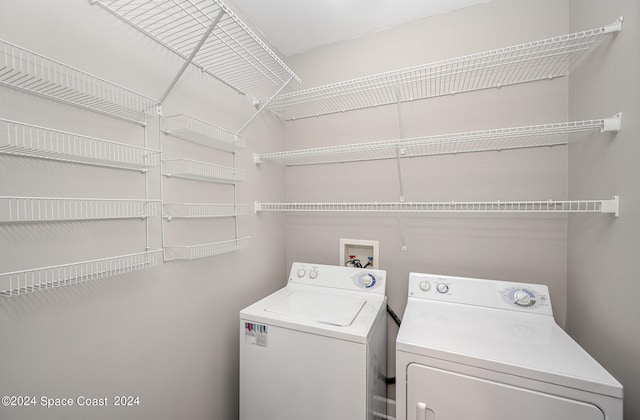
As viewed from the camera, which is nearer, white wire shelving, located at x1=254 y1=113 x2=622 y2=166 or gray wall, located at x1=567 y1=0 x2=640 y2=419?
gray wall, located at x1=567 y1=0 x2=640 y2=419

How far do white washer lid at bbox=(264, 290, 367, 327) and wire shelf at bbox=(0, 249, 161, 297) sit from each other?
70 centimetres

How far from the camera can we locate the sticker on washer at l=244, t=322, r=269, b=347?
1.32 m

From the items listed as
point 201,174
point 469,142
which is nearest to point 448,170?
point 469,142

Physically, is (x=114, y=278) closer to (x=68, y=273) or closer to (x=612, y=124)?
(x=68, y=273)

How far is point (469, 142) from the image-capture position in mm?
1584

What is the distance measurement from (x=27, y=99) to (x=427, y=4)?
79.7 inches

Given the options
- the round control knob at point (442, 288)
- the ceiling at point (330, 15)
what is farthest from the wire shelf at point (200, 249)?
the ceiling at point (330, 15)

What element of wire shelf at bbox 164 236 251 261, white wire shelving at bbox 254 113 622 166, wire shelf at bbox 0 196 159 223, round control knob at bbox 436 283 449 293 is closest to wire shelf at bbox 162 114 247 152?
white wire shelving at bbox 254 113 622 166

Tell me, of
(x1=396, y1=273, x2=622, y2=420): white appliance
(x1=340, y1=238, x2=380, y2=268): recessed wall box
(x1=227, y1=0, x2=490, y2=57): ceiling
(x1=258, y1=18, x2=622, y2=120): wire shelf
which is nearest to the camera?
(x1=396, y1=273, x2=622, y2=420): white appliance

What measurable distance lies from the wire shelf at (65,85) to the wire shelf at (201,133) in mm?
132

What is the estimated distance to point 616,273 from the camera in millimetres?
1024

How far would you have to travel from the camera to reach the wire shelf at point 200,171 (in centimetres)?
121

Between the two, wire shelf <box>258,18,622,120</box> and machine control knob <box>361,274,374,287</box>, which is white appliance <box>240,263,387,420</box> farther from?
wire shelf <box>258,18,622,120</box>

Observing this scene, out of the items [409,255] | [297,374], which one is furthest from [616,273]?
[297,374]
